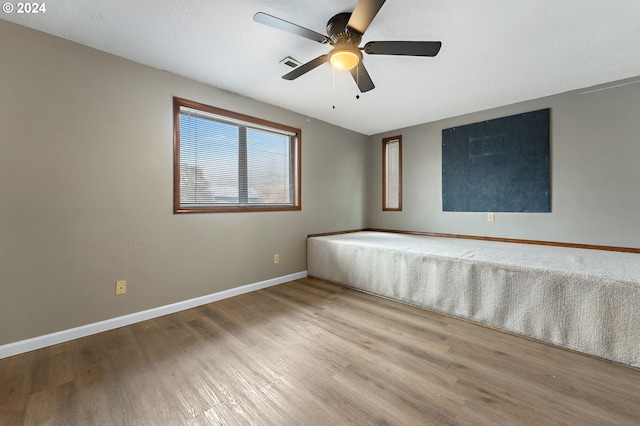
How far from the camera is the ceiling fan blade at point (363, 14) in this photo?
1413 mm

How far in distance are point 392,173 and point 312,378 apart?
3666 millimetres

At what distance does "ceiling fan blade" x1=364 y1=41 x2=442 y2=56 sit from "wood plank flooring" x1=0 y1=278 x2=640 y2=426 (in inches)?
83.9

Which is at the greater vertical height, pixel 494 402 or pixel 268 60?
pixel 268 60

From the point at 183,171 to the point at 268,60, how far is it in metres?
1.40

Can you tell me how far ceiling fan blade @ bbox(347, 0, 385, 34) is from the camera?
1413 mm

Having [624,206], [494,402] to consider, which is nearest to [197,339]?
[494,402]

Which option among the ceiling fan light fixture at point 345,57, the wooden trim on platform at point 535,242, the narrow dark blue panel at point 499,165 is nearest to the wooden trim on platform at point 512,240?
the wooden trim on platform at point 535,242

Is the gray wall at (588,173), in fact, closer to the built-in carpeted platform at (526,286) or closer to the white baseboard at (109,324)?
the built-in carpeted platform at (526,286)

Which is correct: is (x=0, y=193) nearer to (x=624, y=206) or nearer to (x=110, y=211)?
(x=110, y=211)

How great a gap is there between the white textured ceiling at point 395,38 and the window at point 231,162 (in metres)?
0.39

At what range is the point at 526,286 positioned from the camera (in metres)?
2.04

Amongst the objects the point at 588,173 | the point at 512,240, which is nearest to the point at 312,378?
the point at 512,240

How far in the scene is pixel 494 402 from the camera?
137cm

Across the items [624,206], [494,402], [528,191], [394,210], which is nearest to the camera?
[494,402]
